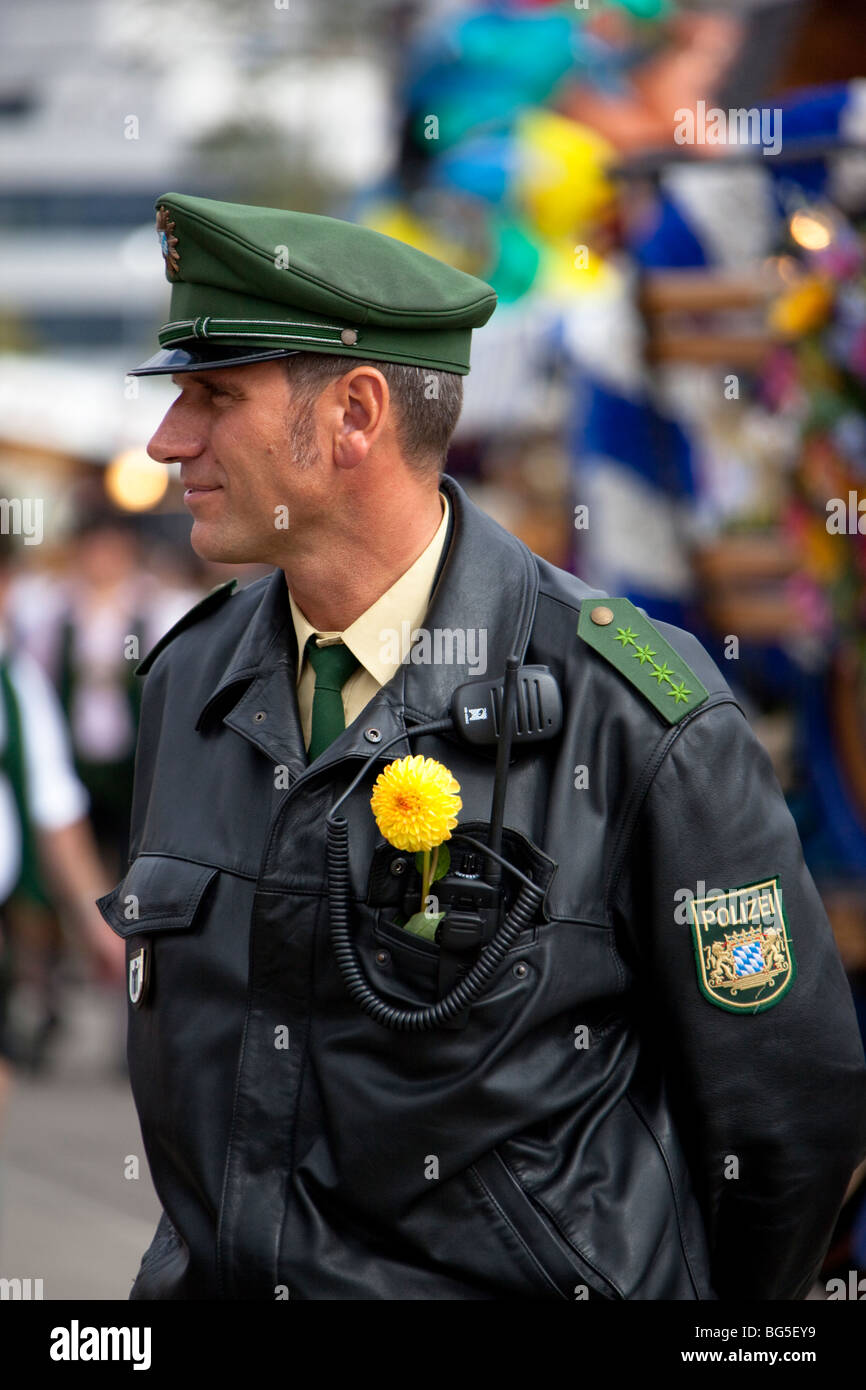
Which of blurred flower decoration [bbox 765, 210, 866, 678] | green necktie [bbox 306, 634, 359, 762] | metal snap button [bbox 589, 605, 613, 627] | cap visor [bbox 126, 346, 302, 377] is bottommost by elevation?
green necktie [bbox 306, 634, 359, 762]

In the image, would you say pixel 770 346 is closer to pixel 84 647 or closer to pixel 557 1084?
pixel 557 1084

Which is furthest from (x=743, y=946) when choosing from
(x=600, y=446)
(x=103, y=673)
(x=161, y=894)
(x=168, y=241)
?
(x=103, y=673)

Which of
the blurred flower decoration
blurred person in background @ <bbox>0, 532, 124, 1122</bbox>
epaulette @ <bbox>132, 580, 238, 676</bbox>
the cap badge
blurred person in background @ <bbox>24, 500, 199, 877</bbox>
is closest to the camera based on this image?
the cap badge

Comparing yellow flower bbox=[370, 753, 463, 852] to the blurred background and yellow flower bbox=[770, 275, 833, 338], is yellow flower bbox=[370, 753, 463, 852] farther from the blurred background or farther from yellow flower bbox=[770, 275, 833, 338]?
yellow flower bbox=[770, 275, 833, 338]

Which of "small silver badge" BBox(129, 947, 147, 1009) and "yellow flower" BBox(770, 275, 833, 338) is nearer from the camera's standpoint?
"small silver badge" BBox(129, 947, 147, 1009)

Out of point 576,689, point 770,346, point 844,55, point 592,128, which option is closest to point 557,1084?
point 576,689

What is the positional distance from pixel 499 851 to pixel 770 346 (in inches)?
121

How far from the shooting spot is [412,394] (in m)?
2.19

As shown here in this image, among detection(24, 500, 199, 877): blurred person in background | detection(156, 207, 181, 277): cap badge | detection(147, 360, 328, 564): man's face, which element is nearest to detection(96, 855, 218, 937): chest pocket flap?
detection(147, 360, 328, 564): man's face

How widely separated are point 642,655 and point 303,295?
592 millimetres

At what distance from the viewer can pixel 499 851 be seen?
6.59 ft

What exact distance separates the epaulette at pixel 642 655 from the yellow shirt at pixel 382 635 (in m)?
0.21

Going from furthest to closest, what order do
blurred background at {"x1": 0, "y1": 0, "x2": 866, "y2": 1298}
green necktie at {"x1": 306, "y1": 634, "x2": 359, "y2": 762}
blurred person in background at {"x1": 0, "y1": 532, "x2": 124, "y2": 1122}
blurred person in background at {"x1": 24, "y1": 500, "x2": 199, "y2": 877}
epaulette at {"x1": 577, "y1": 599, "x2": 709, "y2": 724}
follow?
blurred person in background at {"x1": 24, "y1": 500, "x2": 199, "y2": 877} < blurred person in background at {"x1": 0, "y1": 532, "x2": 124, "y2": 1122} < blurred background at {"x1": 0, "y1": 0, "x2": 866, "y2": 1298} < green necktie at {"x1": 306, "y1": 634, "x2": 359, "y2": 762} < epaulette at {"x1": 577, "y1": 599, "x2": 709, "y2": 724}

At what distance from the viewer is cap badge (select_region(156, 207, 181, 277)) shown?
2.28 metres
